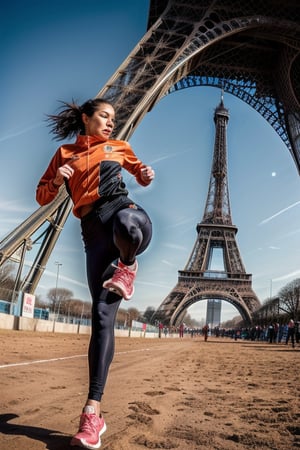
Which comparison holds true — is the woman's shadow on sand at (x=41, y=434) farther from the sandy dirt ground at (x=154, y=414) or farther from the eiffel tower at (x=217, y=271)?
the eiffel tower at (x=217, y=271)

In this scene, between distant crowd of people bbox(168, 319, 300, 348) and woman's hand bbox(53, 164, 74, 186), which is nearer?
woman's hand bbox(53, 164, 74, 186)

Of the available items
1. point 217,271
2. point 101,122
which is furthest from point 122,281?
point 217,271

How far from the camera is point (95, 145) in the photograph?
96.6 inches

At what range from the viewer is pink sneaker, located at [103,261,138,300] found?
6.99ft

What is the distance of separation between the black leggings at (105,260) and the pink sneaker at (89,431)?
0.42 feet

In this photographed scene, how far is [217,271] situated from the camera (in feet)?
193

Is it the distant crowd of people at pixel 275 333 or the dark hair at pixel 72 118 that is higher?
the dark hair at pixel 72 118

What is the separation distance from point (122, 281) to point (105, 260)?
0.62 feet

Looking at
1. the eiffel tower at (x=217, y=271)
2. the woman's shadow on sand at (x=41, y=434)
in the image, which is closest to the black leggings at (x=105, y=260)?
the woman's shadow on sand at (x=41, y=434)

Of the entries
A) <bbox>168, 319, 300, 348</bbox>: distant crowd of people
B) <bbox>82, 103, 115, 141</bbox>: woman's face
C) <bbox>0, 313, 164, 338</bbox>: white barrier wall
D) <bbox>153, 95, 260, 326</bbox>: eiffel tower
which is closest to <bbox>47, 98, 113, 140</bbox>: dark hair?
<bbox>82, 103, 115, 141</bbox>: woman's face

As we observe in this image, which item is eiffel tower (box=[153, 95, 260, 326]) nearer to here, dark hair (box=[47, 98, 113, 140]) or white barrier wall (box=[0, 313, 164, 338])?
white barrier wall (box=[0, 313, 164, 338])

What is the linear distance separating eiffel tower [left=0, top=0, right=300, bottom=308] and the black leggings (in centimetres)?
1436

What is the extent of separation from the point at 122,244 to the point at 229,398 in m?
1.82

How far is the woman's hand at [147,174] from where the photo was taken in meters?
2.48
